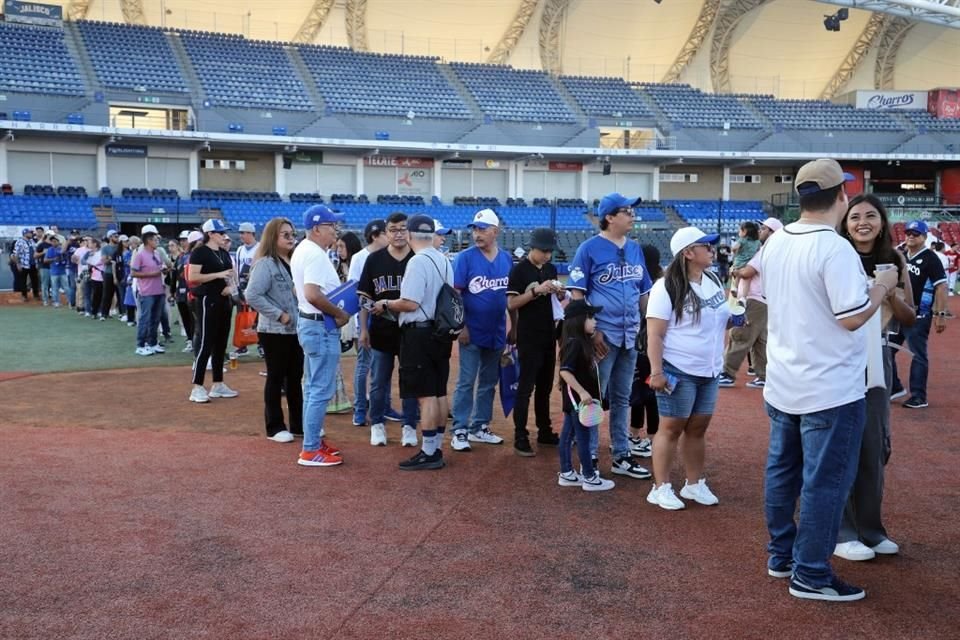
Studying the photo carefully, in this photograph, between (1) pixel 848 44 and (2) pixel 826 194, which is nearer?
(2) pixel 826 194

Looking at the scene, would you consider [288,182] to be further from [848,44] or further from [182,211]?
[848,44]

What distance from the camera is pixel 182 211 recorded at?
102ft

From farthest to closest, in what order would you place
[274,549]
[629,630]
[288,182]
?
[288,182], [274,549], [629,630]

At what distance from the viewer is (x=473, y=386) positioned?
6719 millimetres

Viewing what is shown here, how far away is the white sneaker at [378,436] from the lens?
6785mm

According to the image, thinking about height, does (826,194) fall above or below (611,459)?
above

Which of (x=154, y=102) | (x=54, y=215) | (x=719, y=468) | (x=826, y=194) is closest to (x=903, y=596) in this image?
(x=826, y=194)

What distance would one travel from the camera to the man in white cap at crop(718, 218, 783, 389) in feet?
29.4

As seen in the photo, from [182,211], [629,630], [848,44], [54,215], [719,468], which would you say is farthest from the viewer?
[848,44]

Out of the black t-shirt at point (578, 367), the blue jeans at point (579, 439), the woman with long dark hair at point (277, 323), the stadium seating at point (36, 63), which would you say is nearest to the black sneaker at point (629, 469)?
the blue jeans at point (579, 439)

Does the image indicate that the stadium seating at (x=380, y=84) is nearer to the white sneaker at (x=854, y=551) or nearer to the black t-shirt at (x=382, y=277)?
the black t-shirt at (x=382, y=277)

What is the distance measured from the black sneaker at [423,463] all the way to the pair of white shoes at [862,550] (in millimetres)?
2739

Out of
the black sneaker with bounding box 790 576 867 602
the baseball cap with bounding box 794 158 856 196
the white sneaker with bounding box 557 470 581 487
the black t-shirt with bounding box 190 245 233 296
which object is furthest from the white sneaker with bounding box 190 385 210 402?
the baseball cap with bounding box 794 158 856 196

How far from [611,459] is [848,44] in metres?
48.0
